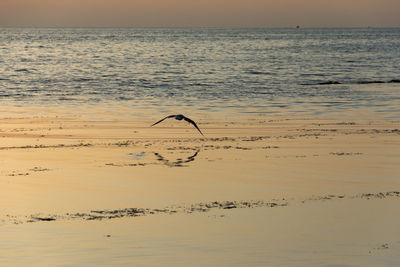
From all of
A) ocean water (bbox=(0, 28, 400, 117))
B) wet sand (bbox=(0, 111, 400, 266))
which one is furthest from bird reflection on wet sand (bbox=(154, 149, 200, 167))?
ocean water (bbox=(0, 28, 400, 117))

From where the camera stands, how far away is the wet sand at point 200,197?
952 centimetres

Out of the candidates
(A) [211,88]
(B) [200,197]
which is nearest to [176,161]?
(B) [200,197]

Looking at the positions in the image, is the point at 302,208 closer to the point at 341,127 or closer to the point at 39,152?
the point at 39,152

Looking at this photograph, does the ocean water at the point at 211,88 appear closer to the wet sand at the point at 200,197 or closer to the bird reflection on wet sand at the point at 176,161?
the wet sand at the point at 200,197

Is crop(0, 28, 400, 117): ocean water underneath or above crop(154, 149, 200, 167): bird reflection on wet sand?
underneath

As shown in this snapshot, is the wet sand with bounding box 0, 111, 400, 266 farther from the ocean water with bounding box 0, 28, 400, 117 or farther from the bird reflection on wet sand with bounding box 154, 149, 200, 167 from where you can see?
the ocean water with bounding box 0, 28, 400, 117

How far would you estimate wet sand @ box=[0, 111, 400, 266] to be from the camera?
9.52 meters

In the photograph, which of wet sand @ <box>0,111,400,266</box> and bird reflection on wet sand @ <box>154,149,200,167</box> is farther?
bird reflection on wet sand @ <box>154,149,200,167</box>

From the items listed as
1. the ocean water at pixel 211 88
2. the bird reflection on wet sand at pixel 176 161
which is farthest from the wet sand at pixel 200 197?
the ocean water at pixel 211 88

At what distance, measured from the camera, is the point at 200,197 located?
1241 centimetres

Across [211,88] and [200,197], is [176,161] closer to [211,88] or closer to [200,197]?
[200,197]

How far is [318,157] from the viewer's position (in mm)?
16438

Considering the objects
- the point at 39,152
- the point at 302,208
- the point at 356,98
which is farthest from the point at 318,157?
the point at 356,98

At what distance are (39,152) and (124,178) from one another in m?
3.70
